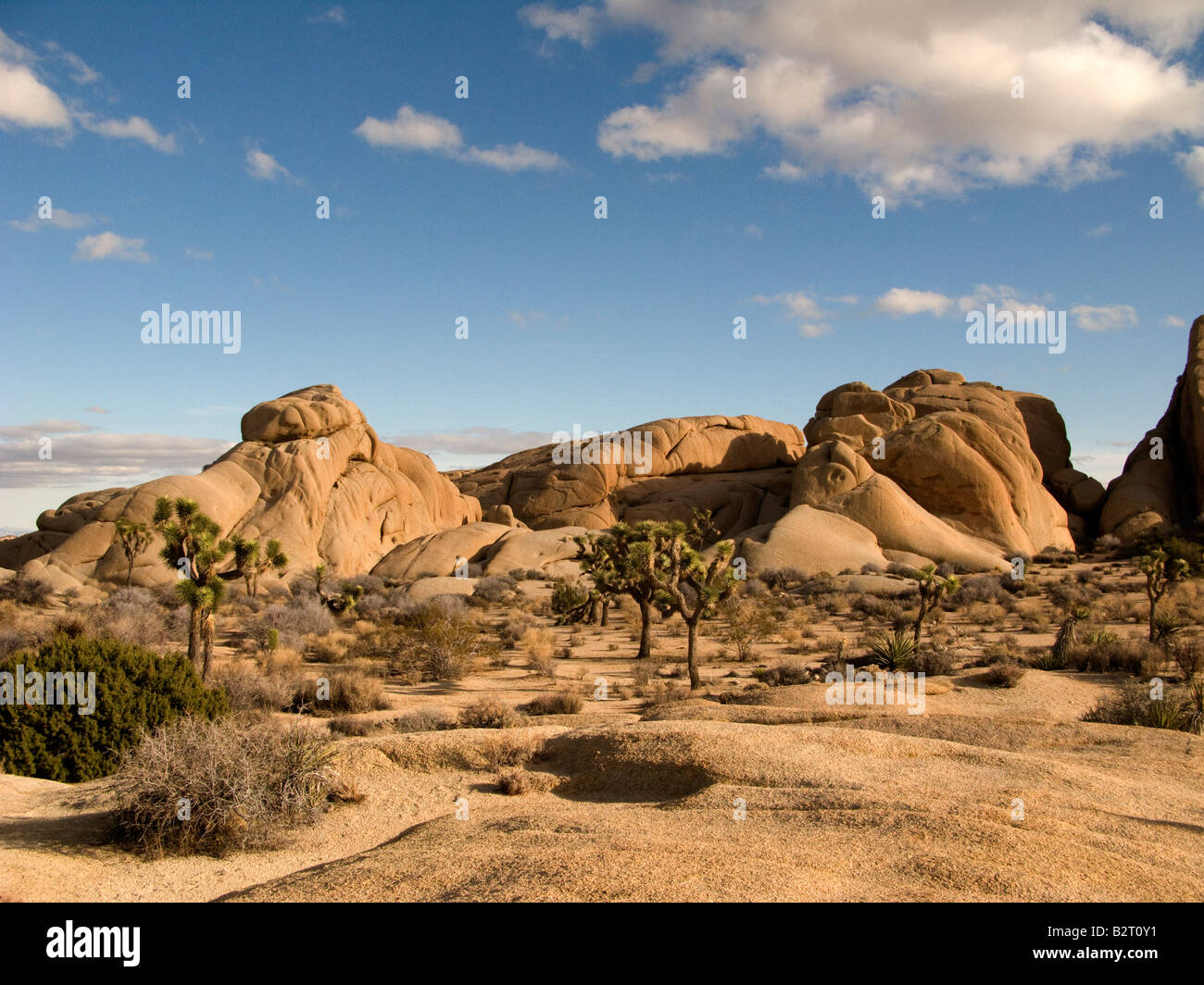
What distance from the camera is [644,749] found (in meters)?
8.70

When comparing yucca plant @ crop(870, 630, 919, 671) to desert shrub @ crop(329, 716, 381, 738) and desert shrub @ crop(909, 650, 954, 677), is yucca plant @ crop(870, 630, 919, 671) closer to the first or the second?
desert shrub @ crop(909, 650, 954, 677)

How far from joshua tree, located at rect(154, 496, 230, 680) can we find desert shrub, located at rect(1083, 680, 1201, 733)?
13805 millimetres

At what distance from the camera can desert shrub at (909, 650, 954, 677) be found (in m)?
16.7

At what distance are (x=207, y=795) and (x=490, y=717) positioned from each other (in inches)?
206

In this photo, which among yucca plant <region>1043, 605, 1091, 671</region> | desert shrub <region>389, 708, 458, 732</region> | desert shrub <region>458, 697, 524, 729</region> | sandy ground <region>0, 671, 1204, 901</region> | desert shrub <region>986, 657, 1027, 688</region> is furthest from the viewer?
yucca plant <region>1043, 605, 1091, 671</region>

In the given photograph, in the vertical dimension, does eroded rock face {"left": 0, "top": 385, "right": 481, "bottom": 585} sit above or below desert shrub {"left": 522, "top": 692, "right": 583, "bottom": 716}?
above

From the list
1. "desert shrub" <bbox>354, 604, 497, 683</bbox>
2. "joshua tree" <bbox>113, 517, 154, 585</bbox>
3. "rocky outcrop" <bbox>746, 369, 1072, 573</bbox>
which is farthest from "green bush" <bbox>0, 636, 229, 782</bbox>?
"rocky outcrop" <bbox>746, 369, 1072, 573</bbox>

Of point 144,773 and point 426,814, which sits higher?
point 144,773

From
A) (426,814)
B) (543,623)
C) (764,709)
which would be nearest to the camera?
(426,814)

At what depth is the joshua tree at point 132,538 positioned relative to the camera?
3092 centimetres
